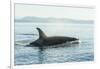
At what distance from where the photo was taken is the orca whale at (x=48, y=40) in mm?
1974

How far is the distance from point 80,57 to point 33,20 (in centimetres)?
63

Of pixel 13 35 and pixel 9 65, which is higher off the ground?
pixel 13 35

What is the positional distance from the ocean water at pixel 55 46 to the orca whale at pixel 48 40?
0.03 m

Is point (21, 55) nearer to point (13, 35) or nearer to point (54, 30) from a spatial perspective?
point (13, 35)

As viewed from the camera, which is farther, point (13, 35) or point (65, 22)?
point (65, 22)

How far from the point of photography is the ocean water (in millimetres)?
1924

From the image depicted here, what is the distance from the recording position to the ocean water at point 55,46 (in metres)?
1.92

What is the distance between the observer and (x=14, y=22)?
74.9 inches

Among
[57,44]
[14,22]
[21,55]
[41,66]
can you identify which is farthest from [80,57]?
[14,22]

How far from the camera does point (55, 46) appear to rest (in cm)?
204

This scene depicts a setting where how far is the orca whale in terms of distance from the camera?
1.97m

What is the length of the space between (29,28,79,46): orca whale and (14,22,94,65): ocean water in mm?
30

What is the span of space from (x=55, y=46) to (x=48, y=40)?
0.31 feet

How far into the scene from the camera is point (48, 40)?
6.64 feet
